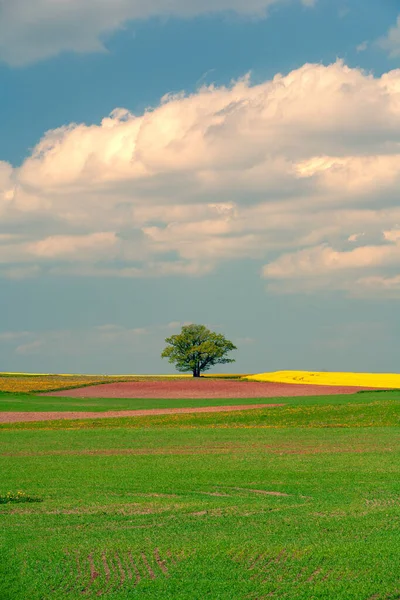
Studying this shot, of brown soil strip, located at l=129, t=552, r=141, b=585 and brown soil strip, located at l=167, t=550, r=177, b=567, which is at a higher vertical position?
brown soil strip, located at l=167, t=550, r=177, b=567

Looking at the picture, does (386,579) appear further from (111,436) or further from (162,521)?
(111,436)

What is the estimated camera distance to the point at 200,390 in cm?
8562

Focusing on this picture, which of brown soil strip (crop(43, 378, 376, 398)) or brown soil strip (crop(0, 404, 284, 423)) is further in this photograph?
brown soil strip (crop(43, 378, 376, 398))

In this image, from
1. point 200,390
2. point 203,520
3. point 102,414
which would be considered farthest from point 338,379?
point 203,520

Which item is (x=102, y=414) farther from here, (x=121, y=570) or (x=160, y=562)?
(x=121, y=570)

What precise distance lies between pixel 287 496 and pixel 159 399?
57945mm

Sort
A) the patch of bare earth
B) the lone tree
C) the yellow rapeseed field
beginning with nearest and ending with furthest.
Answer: the patch of bare earth
the yellow rapeseed field
the lone tree

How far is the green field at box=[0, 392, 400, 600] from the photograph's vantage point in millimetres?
11094

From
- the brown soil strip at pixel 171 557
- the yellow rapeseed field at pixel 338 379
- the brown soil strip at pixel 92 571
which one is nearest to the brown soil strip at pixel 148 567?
the brown soil strip at pixel 171 557

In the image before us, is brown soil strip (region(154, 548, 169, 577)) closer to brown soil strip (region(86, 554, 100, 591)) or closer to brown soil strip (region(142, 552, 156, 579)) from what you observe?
brown soil strip (region(142, 552, 156, 579))

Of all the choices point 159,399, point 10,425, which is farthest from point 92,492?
point 159,399

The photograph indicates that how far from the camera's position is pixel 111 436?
3959 cm

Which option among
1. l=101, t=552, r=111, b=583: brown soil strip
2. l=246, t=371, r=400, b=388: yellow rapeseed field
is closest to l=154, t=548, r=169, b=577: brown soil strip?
l=101, t=552, r=111, b=583: brown soil strip

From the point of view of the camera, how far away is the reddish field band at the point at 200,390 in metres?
77.4
